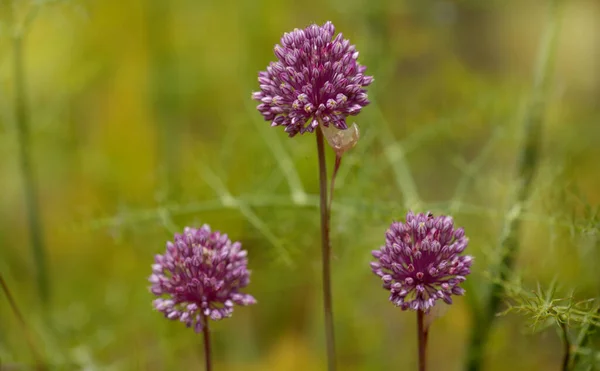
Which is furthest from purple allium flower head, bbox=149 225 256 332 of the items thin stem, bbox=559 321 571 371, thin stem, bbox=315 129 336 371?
thin stem, bbox=559 321 571 371

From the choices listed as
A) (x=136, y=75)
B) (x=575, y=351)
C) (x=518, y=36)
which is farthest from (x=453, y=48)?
(x=575, y=351)

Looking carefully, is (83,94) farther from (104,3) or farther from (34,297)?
(34,297)

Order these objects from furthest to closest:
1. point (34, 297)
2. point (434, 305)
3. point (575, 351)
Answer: point (34, 297) < point (575, 351) < point (434, 305)

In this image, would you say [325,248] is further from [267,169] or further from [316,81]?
[267,169]

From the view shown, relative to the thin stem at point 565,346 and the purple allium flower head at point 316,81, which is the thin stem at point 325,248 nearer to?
the purple allium flower head at point 316,81

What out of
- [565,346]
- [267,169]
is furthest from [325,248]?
[267,169]
